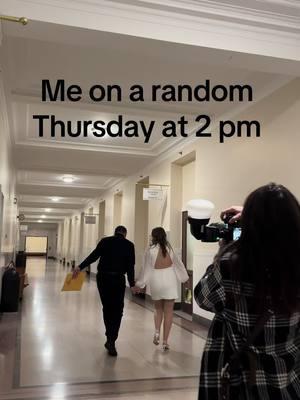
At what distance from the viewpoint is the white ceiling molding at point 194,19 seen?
3.27 m

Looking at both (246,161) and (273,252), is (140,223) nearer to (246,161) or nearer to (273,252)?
(246,161)

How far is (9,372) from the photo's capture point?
155 inches

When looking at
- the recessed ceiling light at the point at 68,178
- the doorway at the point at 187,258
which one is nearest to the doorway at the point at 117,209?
the recessed ceiling light at the point at 68,178

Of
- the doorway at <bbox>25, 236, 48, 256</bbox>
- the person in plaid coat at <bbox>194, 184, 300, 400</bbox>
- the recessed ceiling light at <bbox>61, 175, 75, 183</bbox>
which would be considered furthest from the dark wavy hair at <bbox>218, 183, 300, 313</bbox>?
the doorway at <bbox>25, 236, 48, 256</bbox>

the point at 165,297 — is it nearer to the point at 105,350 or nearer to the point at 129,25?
the point at 105,350

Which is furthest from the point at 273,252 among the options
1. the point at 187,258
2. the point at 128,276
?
the point at 187,258

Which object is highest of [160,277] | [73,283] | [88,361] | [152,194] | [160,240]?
[152,194]

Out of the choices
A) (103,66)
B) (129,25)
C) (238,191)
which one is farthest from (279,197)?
(238,191)

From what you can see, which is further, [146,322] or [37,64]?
[146,322]

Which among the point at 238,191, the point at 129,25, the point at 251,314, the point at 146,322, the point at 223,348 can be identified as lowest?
the point at 146,322

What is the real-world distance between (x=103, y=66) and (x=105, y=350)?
3.36 m

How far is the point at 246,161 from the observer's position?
18.2 feet

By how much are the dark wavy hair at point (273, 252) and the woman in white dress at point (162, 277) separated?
11.8 ft

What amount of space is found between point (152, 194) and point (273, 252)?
6.74 metres
